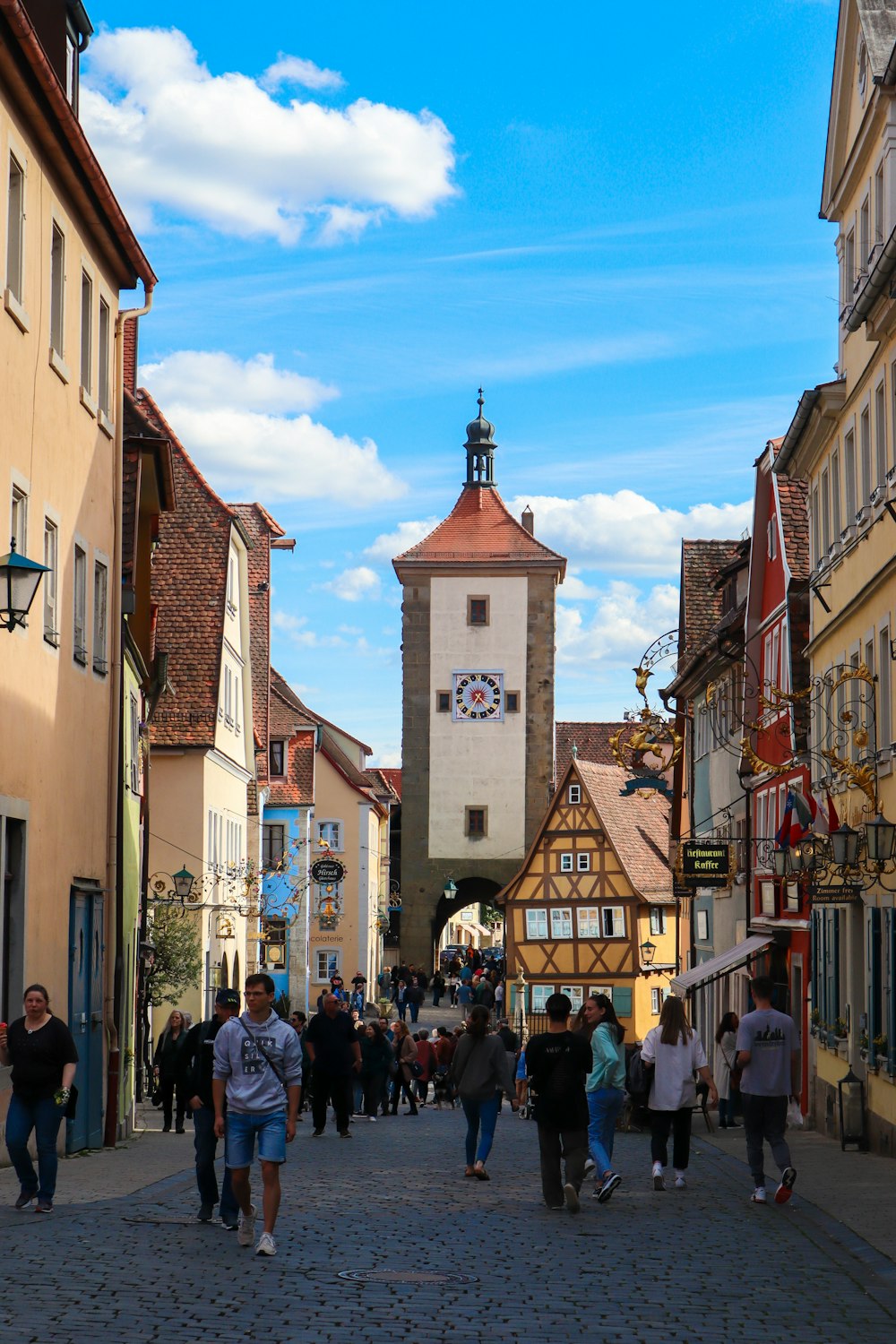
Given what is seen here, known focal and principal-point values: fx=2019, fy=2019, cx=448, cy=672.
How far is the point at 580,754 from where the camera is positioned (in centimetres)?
8356

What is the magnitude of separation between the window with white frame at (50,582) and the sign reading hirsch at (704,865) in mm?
14735

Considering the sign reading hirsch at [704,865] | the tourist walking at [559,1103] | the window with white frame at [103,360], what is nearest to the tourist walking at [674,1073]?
the tourist walking at [559,1103]

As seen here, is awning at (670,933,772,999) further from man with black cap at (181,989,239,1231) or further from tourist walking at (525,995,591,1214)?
man with black cap at (181,989,239,1231)

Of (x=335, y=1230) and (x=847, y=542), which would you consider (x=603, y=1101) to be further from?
(x=847, y=542)

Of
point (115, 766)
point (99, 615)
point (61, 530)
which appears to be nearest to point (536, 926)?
point (115, 766)

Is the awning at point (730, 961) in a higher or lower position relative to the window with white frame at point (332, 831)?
lower

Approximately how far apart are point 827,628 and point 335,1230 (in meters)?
12.7

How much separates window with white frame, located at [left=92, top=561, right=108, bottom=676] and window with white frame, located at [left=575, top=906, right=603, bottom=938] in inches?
1420

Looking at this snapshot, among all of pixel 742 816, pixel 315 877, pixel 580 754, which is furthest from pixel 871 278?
pixel 580 754

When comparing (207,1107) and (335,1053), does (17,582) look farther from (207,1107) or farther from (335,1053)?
(335,1053)

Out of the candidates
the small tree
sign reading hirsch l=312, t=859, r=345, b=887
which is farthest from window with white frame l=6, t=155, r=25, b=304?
sign reading hirsch l=312, t=859, r=345, b=887

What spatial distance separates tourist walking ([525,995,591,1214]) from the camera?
1289cm

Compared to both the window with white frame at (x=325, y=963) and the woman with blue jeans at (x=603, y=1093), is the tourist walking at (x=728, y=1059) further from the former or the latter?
the window with white frame at (x=325, y=963)

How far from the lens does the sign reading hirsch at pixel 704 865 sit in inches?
1182
